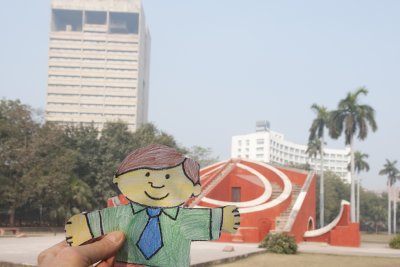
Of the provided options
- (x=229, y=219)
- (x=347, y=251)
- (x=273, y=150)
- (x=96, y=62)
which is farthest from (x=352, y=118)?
(x=273, y=150)

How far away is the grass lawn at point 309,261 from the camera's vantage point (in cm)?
1370

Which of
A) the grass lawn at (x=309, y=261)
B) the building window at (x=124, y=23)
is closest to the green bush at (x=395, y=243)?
the grass lawn at (x=309, y=261)

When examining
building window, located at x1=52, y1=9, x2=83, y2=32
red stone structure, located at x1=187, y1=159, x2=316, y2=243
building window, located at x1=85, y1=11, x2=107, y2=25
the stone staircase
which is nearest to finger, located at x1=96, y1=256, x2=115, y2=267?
red stone structure, located at x1=187, y1=159, x2=316, y2=243

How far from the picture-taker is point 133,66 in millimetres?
103875

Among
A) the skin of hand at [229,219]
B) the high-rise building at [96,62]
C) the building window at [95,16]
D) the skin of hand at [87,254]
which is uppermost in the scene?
the building window at [95,16]

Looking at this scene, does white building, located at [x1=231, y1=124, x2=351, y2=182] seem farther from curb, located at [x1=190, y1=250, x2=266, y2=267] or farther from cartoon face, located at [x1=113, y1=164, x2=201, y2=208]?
cartoon face, located at [x1=113, y1=164, x2=201, y2=208]

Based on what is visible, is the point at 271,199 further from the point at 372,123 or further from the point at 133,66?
the point at 133,66

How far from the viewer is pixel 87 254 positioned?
3105mm

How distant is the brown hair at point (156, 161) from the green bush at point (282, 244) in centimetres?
1436

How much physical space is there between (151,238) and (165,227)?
130mm

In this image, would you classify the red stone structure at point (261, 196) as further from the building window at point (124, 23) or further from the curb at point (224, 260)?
the building window at point (124, 23)

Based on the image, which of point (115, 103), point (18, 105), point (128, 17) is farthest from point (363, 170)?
point (128, 17)

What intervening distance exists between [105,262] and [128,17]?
110 meters

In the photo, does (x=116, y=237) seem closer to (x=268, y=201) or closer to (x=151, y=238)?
(x=151, y=238)
